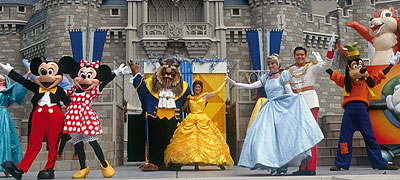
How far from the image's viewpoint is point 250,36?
1614 cm

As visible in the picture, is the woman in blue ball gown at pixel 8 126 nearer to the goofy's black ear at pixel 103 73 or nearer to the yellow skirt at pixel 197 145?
the goofy's black ear at pixel 103 73

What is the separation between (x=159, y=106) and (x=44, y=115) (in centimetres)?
184

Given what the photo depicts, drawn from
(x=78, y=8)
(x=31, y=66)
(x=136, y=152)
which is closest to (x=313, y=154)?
(x=31, y=66)

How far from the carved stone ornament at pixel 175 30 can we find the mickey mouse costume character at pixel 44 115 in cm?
1311

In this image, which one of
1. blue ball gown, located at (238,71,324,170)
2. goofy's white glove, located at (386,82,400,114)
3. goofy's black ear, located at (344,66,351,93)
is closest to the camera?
blue ball gown, located at (238,71,324,170)

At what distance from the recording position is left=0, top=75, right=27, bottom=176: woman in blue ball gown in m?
5.93

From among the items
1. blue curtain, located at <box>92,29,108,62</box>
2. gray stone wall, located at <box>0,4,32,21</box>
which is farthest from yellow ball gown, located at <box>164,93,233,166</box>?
gray stone wall, located at <box>0,4,32,21</box>

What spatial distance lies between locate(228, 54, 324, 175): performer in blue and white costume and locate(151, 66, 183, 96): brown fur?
156cm

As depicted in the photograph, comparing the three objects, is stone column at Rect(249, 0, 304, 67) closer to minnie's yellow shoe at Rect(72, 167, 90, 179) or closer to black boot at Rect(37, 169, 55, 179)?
minnie's yellow shoe at Rect(72, 167, 90, 179)

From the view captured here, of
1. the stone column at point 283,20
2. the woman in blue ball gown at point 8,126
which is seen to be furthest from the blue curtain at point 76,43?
the woman in blue ball gown at point 8,126

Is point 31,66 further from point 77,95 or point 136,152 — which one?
point 136,152

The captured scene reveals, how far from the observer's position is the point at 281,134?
5.38 metres

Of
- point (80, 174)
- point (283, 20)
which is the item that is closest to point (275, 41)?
point (283, 20)

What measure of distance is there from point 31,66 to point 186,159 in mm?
2370
